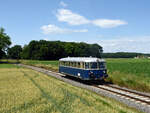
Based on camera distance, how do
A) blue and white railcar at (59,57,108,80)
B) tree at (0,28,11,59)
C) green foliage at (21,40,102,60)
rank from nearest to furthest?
blue and white railcar at (59,57,108,80) < tree at (0,28,11,59) < green foliage at (21,40,102,60)

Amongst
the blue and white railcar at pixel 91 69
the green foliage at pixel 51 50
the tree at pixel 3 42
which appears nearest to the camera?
the blue and white railcar at pixel 91 69

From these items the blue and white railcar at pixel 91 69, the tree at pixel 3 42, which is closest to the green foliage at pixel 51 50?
the tree at pixel 3 42

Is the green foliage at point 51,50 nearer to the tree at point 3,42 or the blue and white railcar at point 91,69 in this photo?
the tree at point 3,42

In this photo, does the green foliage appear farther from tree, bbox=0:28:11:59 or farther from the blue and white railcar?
the blue and white railcar

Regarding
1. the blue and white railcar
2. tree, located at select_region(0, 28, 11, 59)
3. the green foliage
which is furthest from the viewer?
the green foliage

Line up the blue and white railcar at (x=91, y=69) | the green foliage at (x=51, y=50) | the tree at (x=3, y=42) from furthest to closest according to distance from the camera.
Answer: the green foliage at (x=51, y=50) → the tree at (x=3, y=42) → the blue and white railcar at (x=91, y=69)

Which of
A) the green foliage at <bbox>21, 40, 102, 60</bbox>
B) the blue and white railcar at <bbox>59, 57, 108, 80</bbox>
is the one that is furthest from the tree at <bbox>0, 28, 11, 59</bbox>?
the blue and white railcar at <bbox>59, 57, 108, 80</bbox>

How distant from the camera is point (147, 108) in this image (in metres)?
10.4

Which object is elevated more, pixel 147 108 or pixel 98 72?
pixel 98 72

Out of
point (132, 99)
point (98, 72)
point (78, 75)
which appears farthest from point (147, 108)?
point (78, 75)

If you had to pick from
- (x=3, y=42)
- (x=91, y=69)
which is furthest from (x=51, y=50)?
(x=91, y=69)

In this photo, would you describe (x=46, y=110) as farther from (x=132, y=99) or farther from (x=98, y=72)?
(x=98, y=72)

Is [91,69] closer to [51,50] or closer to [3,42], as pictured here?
[3,42]

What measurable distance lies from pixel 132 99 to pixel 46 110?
617 centimetres
